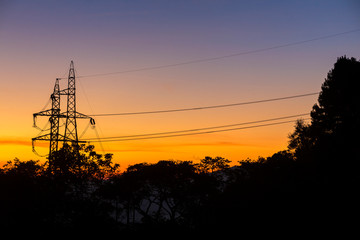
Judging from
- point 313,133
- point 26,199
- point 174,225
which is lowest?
point 174,225

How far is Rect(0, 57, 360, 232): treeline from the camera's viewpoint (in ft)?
126

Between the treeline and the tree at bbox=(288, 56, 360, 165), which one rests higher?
the tree at bbox=(288, 56, 360, 165)

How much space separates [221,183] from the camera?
215ft

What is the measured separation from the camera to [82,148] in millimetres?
57625

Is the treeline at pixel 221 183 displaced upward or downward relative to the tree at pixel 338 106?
downward

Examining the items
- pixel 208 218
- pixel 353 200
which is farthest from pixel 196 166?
pixel 353 200

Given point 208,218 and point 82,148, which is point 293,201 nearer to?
point 208,218

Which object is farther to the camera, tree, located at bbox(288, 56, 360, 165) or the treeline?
tree, located at bbox(288, 56, 360, 165)

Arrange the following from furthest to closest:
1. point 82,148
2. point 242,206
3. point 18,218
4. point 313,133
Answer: point 313,133
point 82,148
point 242,206
point 18,218

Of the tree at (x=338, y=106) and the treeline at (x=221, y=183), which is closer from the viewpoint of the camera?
the treeline at (x=221, y=183)

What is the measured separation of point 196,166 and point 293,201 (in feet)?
104

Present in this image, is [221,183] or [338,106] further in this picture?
[338,106]

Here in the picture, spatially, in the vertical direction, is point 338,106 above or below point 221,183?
above

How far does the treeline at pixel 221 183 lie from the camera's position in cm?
3850
